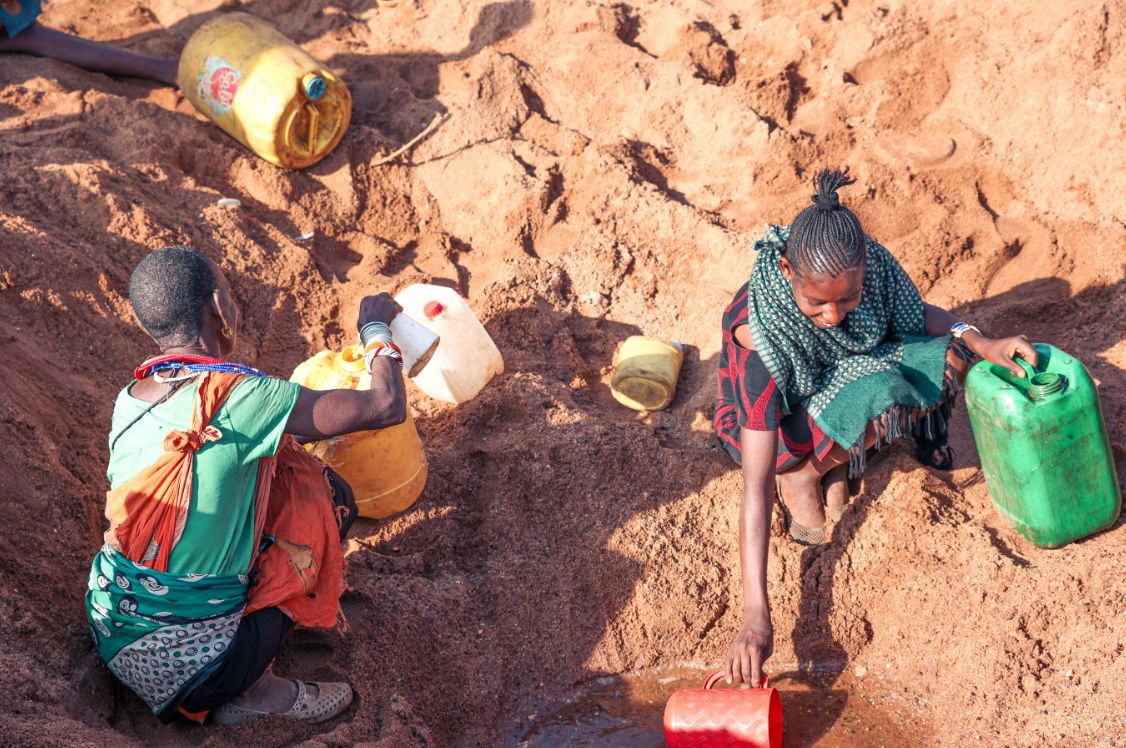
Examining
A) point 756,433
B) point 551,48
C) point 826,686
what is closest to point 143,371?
point 756,433

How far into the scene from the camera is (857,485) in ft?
9.91

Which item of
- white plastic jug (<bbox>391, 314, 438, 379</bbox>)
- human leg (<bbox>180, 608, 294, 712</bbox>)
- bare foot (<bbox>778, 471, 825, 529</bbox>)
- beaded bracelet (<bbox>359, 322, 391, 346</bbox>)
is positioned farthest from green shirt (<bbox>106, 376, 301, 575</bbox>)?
bare foot (<bbox>778, 471, 825, 529</bbox>)

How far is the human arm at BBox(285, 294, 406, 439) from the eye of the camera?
7.34 feet

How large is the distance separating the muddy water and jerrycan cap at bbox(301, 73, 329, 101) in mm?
2742

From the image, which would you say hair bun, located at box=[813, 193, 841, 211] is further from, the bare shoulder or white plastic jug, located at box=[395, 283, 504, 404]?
white plastic jug, located at box=[395, 283, 504, 404]

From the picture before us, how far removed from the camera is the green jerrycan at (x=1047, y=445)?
2586 mm

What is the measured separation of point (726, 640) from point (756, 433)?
26.0 inches

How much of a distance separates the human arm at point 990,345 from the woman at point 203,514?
1.52m

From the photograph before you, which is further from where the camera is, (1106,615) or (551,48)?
(551,48)

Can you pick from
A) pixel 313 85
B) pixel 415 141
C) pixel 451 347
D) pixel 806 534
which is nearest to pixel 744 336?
pixel 806 534

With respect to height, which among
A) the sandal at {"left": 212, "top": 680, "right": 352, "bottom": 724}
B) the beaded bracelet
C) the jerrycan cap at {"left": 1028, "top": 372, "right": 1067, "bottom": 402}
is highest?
the jerrycan cap at {"left": 1028, "top": 372, "right": 1067, "bottom": 402}

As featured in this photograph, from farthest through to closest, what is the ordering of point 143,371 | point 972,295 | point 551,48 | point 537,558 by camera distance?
1. point 551,48
2. point 972,295
3. point 537,558
4. point 143,371

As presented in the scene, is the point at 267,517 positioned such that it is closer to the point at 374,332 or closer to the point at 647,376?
the point at 374,332

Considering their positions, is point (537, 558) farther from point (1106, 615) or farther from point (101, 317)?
point (101, 317)
